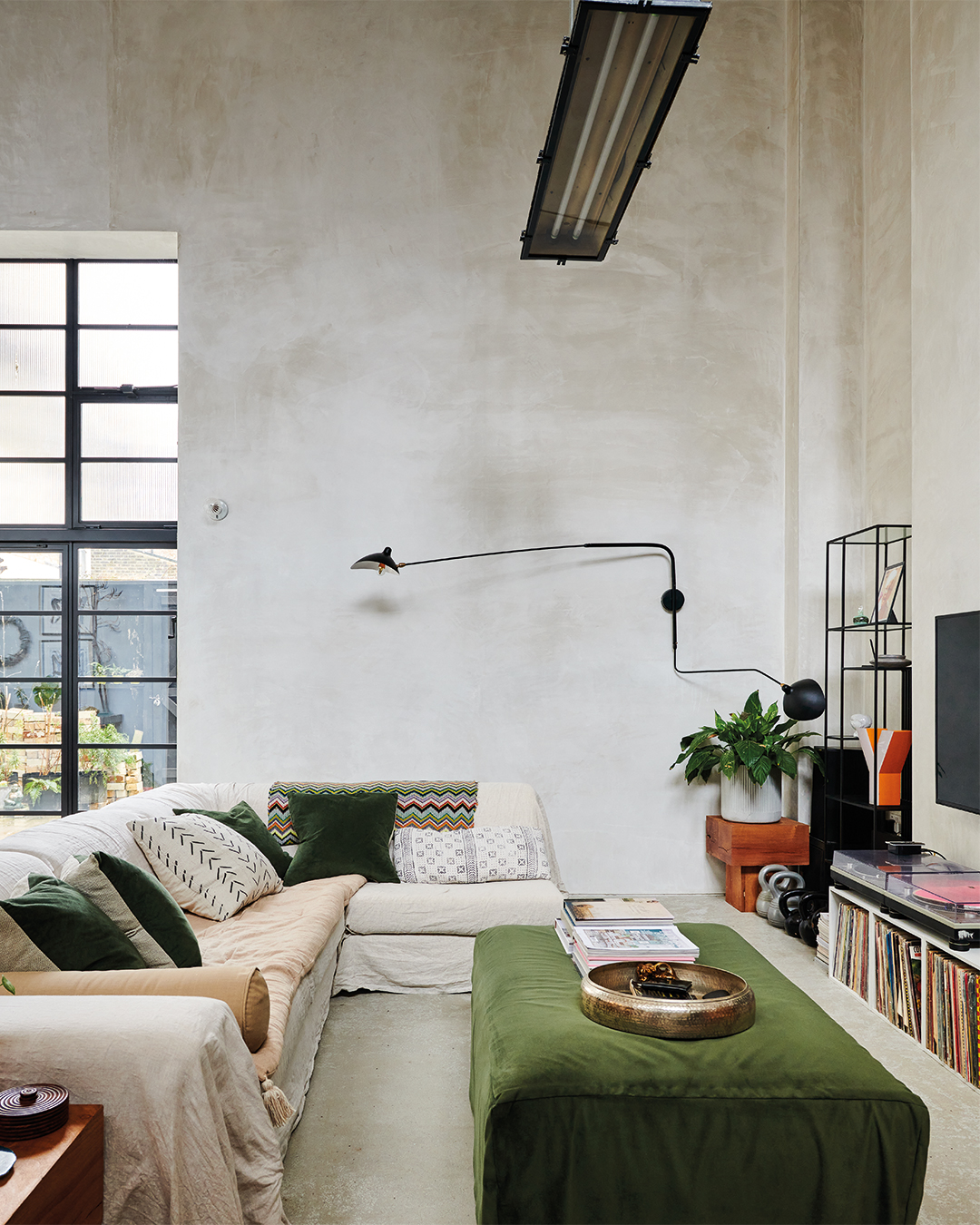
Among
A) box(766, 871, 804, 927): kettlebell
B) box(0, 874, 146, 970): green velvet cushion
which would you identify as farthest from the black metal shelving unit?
box(0, 874, 146, 970): green velvet cushion

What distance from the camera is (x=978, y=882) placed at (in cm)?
310

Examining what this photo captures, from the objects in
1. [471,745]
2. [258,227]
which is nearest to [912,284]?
[471,745]

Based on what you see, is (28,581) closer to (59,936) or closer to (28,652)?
(28,652)

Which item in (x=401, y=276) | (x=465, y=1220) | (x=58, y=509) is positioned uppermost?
(x=401, y=276)

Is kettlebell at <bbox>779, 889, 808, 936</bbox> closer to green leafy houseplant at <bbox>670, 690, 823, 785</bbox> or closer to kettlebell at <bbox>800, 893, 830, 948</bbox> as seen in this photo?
kettlebell at <bbox>800, 893, 830, 948</bbox>

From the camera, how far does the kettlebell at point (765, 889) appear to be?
439 centimetres

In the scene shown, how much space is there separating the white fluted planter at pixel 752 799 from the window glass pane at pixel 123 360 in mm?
3664

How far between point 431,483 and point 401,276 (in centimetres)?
110

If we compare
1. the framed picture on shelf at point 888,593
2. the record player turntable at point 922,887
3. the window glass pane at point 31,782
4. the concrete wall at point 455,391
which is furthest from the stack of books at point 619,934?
the window glass pane at point 31,782

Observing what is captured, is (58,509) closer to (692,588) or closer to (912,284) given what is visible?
(692,588)

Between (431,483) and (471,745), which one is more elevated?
(431,483)

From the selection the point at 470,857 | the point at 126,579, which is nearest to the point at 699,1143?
the point at 470,857

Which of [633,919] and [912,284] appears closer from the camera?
[633,919]

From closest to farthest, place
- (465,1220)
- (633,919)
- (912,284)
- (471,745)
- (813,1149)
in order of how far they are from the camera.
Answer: (813,1149)
(465,1220)
(633,919)
(912,284)
(471,745)
